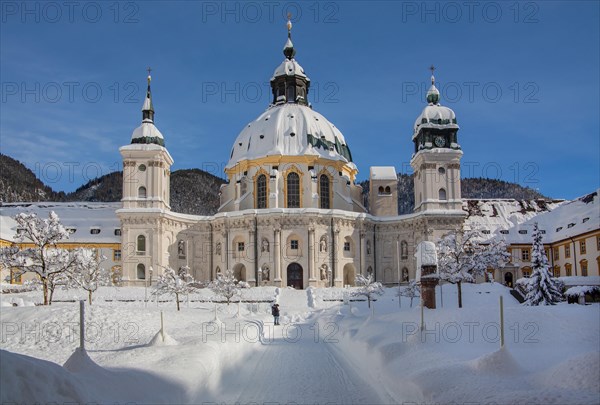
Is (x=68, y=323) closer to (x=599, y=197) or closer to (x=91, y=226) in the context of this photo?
(x=91, y=226)

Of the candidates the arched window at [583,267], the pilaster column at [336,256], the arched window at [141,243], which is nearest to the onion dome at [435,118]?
the pilaster column at [336,256]

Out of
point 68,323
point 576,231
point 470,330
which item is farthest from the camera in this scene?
point 576,231

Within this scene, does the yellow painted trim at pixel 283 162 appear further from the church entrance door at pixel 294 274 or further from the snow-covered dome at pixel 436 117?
the church entrance door at pixel 294 274

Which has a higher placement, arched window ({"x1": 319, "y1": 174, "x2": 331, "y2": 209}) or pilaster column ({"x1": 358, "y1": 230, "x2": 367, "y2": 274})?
arched window ({"x1": 319, "y1": 174, "x2": 331, "y2": 209})

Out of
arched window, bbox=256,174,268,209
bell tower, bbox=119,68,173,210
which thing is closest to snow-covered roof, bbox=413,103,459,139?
arched window, bbox=256,174,268,209

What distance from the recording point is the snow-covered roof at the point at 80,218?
7544 cm

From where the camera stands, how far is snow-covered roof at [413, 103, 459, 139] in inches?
3041

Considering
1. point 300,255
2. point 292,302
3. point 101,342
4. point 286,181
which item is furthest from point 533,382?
point 286,181

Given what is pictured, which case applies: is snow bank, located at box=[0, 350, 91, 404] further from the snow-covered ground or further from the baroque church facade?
the baroque church facade

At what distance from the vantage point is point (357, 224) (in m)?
76.6

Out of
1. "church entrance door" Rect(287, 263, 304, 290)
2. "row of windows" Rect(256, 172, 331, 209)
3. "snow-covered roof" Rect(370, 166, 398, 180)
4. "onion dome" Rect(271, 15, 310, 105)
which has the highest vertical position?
"onion dome" Rect(271, 15, 310, 105)

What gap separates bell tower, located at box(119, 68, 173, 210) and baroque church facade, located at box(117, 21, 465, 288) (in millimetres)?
114

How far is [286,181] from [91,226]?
23.2 m

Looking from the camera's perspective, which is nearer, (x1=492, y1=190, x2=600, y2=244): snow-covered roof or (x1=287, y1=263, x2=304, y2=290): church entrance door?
(x1=492, y1=190, x2=600, y2=244): snow-covered roof
